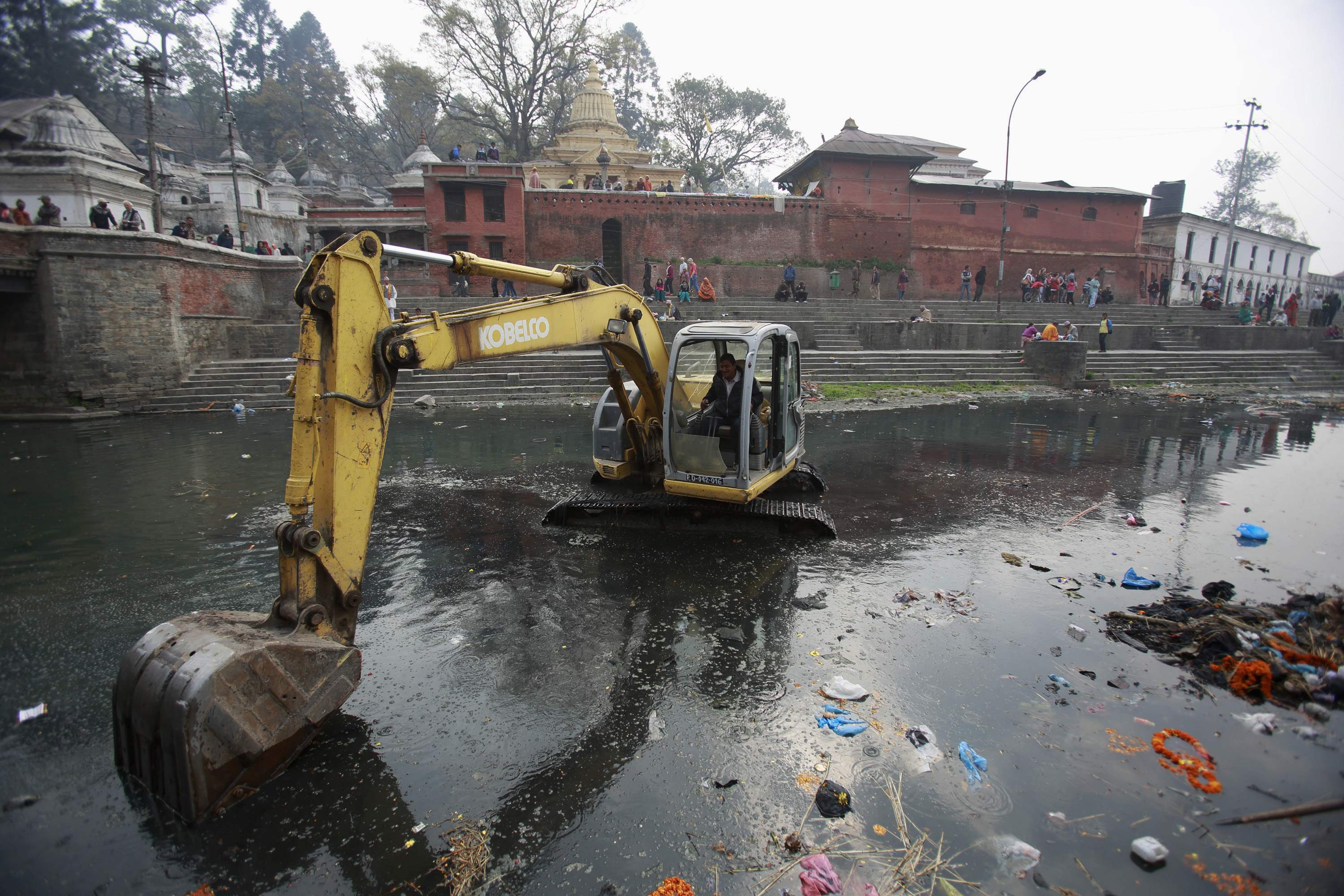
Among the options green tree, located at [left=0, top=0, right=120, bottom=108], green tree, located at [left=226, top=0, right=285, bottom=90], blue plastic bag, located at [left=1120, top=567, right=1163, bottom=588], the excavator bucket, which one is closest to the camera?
the excavator bucket

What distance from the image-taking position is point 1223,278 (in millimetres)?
34531

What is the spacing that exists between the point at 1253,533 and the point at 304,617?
8.41m

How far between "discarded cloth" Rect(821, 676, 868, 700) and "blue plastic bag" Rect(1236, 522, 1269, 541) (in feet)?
17.6

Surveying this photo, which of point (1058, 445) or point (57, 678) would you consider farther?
point (1058, 445)

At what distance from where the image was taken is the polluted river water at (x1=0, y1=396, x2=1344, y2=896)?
283 centimetres

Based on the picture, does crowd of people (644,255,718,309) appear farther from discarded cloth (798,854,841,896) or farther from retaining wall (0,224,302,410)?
discarded cloth (798,854,841,896)

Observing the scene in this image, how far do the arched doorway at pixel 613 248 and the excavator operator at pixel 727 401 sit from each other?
24.8 meters

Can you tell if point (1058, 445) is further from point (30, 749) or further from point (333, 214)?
point (333, 214)

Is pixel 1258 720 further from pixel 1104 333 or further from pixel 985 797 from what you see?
pixel 1104 333

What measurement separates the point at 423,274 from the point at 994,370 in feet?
69.3

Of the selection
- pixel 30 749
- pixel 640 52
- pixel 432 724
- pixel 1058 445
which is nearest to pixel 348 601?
pixel 432 724

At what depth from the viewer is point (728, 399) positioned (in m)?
6.31

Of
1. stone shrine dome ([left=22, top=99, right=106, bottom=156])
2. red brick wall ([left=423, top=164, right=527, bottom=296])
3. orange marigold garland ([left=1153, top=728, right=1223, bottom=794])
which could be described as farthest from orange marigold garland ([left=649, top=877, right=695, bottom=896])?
stone shrine dome ([left=22, top=99, right=106, bottom=156])

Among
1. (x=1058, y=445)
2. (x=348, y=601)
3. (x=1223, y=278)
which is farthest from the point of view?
(x=1223, y=278)
